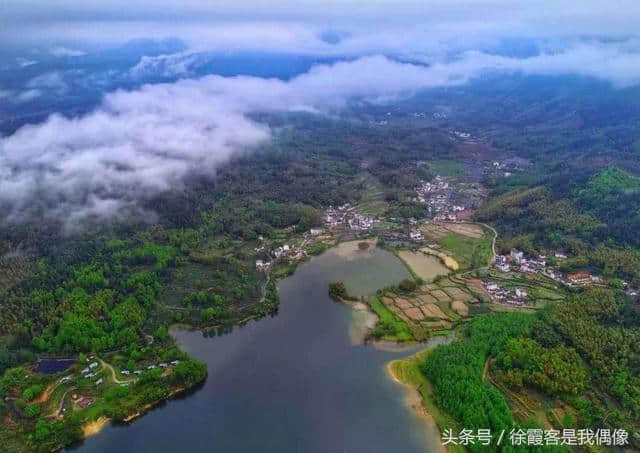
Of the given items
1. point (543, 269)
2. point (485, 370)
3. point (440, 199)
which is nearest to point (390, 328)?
point (485, 370)

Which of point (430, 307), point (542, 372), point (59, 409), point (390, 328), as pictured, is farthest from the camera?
point (430, 307)

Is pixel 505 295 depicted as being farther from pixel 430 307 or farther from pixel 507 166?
pixel 507 166

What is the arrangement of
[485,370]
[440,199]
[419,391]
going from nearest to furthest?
[419,391], [485,370], [440,199]

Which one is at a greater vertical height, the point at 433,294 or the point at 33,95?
the point at 33,95

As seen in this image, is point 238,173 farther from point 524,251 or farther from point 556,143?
point 556,143

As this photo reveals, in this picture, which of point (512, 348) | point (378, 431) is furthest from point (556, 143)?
point (378, 431)

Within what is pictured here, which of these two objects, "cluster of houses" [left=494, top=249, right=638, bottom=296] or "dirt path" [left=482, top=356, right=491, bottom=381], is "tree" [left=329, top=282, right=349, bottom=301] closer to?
"dirt path" [left=482, top=356, right=491, bottom=381]
